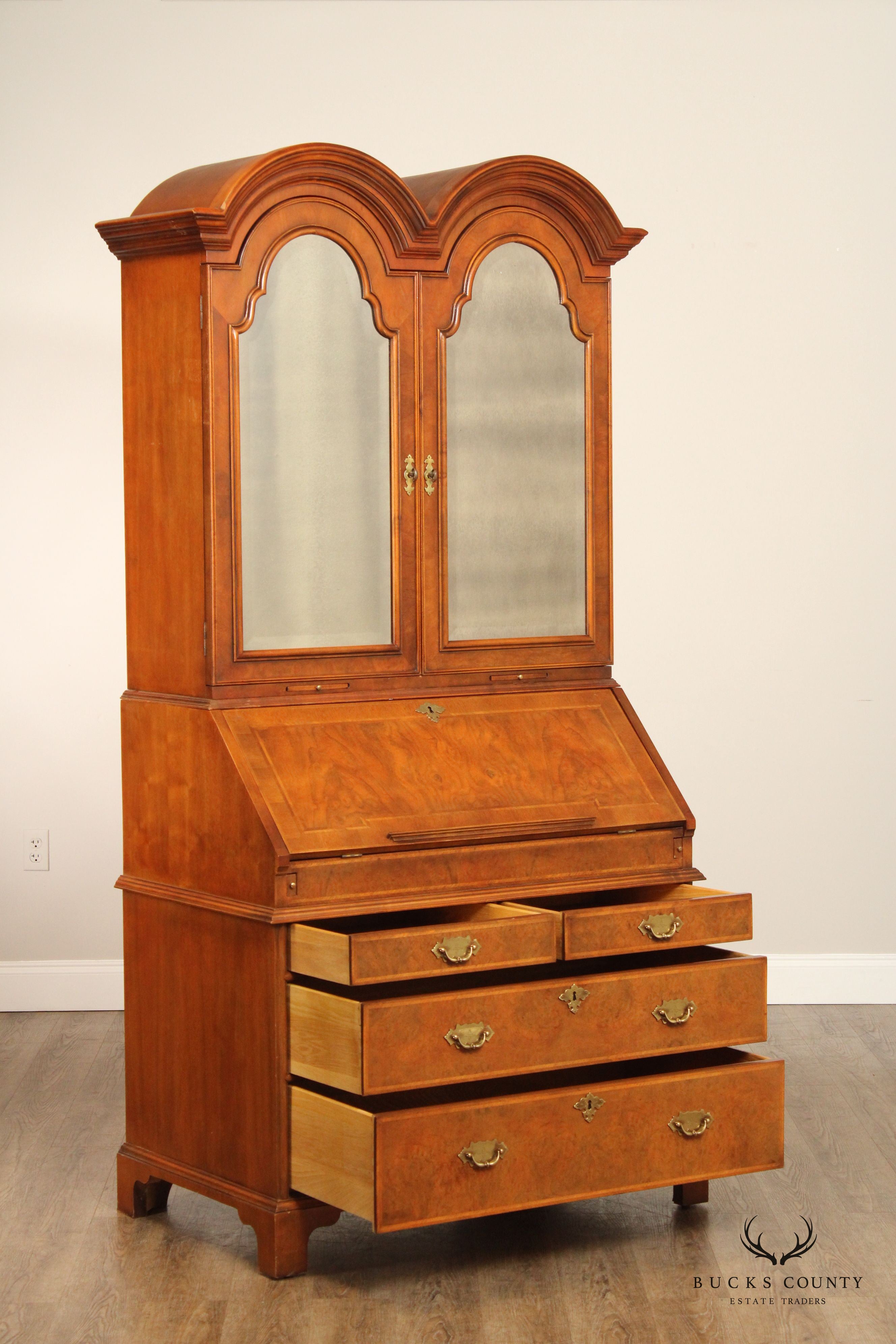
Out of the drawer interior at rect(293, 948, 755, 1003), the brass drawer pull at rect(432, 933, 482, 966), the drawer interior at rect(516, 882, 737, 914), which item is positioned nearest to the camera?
the brass drawer pull at rect(432, 933, 482, 966)

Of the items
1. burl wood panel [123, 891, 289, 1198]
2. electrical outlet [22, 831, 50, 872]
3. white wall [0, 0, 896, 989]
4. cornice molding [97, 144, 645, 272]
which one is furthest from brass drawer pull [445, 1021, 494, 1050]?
electrical outlet [22, 831, 50, 872]

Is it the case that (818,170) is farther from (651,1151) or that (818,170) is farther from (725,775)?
(651,1151)

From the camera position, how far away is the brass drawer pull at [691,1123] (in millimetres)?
2764

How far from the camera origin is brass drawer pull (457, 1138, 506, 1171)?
259 cm

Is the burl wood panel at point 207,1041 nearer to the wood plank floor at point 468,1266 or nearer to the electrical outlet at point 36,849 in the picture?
the wood plank floor at point 468,1266

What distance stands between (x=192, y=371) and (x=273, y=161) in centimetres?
→ 37

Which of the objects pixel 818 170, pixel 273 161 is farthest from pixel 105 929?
pixel 818 170

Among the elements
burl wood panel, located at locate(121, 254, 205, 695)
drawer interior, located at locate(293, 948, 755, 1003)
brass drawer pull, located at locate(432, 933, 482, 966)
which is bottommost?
drawer interior, located at locate(293, 948, 755, 1003)

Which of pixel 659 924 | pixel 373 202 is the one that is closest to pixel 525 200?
pixel 373 202

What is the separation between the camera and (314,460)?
2.88 meters

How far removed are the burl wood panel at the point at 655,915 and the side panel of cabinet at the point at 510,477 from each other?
1.71ft

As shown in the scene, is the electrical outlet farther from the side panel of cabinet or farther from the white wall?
the side panel of cabinet

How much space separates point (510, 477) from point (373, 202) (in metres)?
0.56

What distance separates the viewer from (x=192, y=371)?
2.78 m
